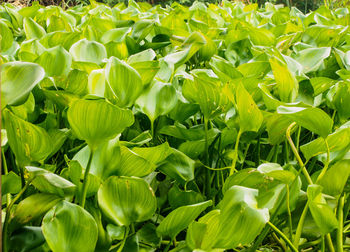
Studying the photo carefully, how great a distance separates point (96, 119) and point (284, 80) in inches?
15.6

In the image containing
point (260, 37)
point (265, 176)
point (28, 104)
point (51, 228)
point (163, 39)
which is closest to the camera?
point (51, 228)

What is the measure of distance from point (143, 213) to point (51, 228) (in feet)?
0.46

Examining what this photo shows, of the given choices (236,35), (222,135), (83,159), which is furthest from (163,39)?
(83,159)

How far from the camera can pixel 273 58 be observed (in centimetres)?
80

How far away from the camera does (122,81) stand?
76 centimetres

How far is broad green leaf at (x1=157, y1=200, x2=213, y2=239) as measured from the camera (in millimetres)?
629

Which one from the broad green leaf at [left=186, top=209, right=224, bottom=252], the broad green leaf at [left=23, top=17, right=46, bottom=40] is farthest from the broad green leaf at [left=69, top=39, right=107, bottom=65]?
the broad green leaf at [left=186, top=209, right=224, bottom=252]

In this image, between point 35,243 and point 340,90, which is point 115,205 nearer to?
point 35,243

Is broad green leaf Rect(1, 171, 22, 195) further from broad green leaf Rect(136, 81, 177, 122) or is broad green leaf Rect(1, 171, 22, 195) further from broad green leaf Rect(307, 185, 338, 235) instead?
broad green leaf Rect(307, 185, 338, 235)

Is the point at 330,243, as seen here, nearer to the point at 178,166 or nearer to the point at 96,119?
the point at 178,166

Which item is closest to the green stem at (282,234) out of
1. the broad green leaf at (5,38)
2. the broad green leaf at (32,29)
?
the broad green leaf at (5,38)

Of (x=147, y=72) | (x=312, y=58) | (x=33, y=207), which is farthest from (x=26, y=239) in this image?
(x=312, y=58)

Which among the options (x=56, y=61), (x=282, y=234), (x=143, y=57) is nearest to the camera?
(x=282, y=234)

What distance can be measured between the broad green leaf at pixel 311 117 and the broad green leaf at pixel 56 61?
0.50 metres
